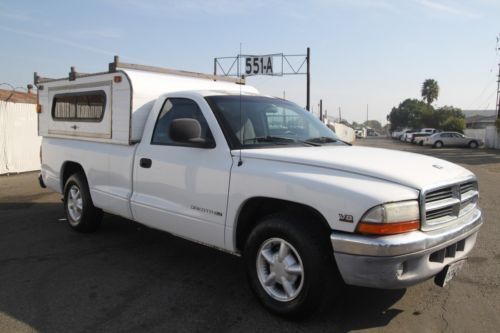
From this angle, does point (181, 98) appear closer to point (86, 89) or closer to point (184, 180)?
point (184, 180)

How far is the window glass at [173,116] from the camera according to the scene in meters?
4.49

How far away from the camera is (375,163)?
3.66 m

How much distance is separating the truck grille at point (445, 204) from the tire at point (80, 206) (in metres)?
4.49

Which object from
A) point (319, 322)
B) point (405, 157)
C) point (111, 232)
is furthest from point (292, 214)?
point (111, 232)

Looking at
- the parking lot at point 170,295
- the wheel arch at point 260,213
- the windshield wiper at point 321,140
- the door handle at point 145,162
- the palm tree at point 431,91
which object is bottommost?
the parking lot at point 170,295

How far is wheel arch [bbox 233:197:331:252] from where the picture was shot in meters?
3.61

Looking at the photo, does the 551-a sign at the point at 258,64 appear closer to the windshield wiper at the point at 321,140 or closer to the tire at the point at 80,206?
the tire at the point at 80,206

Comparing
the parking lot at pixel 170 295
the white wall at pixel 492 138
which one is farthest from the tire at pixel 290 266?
the white wall at pixel 492 138

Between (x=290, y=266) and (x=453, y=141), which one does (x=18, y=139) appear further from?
(x=453, y=141)

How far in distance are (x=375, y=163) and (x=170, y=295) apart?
7.34 feet

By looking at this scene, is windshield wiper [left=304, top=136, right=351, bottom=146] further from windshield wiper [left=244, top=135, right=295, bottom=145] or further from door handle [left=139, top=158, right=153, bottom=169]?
door handle [left=139, top=158, right=153, bottom=169]

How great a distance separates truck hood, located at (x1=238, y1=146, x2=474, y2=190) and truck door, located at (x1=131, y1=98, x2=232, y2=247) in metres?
0.43

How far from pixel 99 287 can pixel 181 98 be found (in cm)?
209

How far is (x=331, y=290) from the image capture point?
3473 mm
